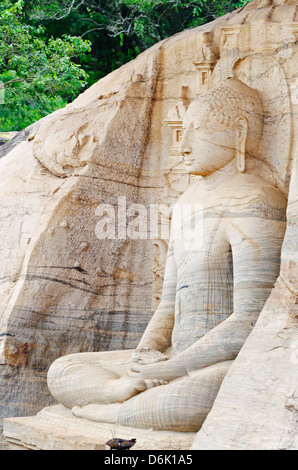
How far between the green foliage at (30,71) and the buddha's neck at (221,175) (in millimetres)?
5699

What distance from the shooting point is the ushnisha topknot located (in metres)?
5.90

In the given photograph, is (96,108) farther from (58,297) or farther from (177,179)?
(58,297)

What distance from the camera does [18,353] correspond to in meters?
6.55

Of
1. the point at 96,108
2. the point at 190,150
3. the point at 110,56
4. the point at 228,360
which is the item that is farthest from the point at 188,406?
the point at 110,56

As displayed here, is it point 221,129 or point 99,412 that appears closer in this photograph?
point 99,412

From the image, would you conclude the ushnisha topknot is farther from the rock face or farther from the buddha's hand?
the buddha's hand

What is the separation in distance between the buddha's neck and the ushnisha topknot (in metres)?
0.19

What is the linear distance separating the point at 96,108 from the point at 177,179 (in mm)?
1061

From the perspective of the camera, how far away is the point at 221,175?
597 cm

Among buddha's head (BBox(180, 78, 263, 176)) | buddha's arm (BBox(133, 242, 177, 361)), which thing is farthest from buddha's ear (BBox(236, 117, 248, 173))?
buddha's arm (BBox(133, 242, 177, 361))

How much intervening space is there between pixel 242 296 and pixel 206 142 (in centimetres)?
128

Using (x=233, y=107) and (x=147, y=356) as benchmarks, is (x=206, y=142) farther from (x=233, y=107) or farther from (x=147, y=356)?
(x=147, y=356)

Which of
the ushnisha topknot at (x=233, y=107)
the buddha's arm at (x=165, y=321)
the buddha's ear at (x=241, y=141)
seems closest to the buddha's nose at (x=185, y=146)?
the ushnisha topknot at (x=233, y=107)

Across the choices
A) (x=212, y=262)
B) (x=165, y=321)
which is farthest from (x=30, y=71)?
(x=212, y=262)
